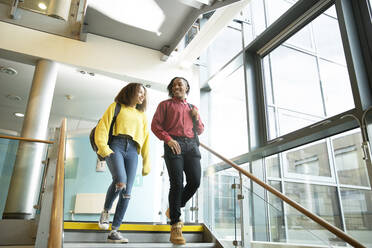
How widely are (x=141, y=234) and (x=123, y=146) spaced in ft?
3.17

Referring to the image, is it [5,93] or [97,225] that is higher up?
[5,93]

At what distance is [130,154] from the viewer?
2.86 meters

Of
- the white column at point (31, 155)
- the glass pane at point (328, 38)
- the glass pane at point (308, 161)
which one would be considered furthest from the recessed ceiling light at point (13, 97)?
the glass pane at point (328, 38)

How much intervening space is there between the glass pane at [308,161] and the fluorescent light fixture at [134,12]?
2.87 metres

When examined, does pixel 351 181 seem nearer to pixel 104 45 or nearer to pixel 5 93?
pixel 104 45

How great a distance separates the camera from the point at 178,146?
107 inches

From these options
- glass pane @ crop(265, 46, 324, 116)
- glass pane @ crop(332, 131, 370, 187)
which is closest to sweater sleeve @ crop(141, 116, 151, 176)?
glass pane @ crop(265, 46, 324, 116)

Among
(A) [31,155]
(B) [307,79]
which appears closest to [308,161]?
(B) [307,79]

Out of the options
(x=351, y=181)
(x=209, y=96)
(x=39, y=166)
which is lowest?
(x=351, y=181)

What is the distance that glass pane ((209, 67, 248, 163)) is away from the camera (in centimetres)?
497

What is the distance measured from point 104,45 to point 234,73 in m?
2.36

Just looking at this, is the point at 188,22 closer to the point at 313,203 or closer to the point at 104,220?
the point at 313,203

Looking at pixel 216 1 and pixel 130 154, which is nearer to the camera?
pixel 130 154

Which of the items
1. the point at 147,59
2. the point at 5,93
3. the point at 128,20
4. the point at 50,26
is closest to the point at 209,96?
the point at 147,59
